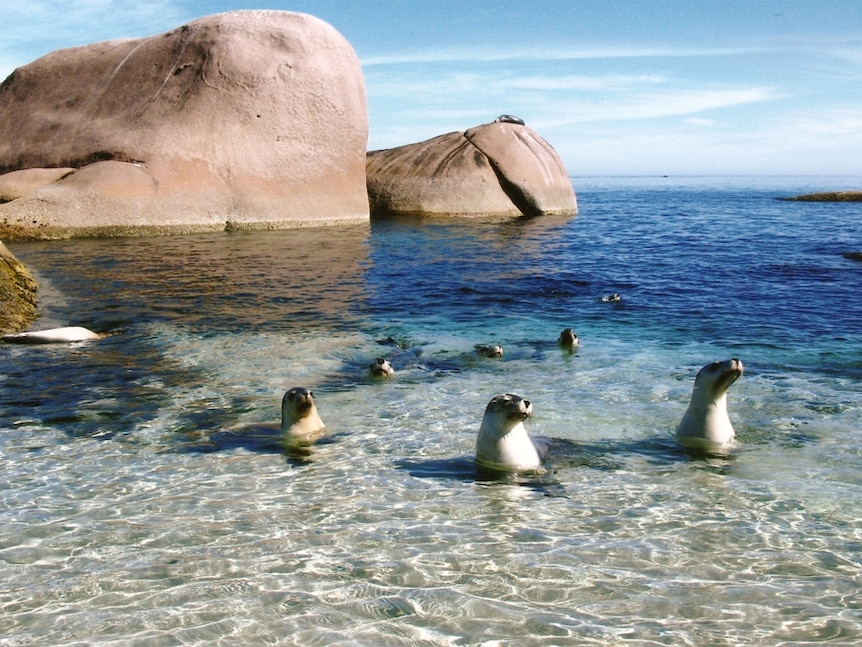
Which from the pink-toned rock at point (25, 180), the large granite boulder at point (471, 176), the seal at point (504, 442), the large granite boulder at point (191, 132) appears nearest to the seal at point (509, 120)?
the large granite boulder at point (471, 176)

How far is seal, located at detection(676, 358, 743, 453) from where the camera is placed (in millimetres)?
6188

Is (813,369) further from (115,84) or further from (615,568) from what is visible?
(115,84)

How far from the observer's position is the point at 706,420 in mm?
6312

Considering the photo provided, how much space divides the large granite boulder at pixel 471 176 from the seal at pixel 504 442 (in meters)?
21.1

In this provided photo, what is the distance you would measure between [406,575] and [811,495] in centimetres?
274

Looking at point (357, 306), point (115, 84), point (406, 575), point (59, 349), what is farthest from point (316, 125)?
point (406, 575)

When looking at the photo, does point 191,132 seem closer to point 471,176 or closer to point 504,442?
point 471,176

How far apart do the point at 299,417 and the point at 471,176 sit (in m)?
21.0

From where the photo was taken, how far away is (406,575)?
435 cm

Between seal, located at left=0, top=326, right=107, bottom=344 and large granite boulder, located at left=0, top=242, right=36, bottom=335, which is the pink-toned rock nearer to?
large granite boulder, located at left=0, top=242, right=36, bottom=335

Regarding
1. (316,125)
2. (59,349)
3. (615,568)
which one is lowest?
(615,568)

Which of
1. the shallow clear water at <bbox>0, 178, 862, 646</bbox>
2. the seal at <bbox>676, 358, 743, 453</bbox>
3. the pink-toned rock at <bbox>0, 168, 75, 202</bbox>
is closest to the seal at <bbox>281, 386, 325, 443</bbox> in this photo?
the shallow clear water at <bbox>0, 178, 862, 646</bbox>

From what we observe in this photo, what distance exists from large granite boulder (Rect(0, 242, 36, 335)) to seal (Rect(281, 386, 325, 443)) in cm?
505

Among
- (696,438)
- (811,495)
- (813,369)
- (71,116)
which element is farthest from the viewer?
(71,116)
